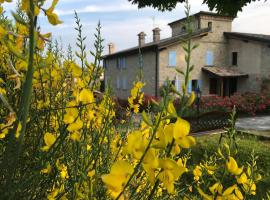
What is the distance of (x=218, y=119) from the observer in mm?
13344

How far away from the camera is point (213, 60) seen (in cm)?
2566

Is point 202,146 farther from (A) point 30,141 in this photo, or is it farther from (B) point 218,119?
(A) point 30,141

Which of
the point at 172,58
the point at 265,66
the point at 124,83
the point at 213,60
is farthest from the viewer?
the point at 124,83

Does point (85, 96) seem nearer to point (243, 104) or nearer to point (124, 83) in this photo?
point (243, 104)

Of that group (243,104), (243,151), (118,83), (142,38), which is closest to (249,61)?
(243,104)

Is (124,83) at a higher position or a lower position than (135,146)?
lower

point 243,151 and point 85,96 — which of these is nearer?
point 85,96

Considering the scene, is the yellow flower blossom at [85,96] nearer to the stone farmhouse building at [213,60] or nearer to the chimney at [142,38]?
the stone farmhouse building at [213,60]

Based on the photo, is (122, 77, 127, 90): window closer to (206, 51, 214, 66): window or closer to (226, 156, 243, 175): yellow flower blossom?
(206, 51, 214, 66): window

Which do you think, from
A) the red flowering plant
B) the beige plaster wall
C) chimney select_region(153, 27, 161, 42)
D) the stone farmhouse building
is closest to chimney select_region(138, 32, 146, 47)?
chimney select_region(153, 27, 161, 42)

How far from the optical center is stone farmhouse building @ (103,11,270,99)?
23034 millimetres

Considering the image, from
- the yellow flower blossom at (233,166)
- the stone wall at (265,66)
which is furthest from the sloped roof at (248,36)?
the yellow flower blossom at (233,166)

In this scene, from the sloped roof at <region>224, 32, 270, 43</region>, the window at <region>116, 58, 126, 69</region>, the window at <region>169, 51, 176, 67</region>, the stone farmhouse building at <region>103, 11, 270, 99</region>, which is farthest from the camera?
the window at <region>116, 58, 126, 69</region>

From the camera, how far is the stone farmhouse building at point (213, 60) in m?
23.0
